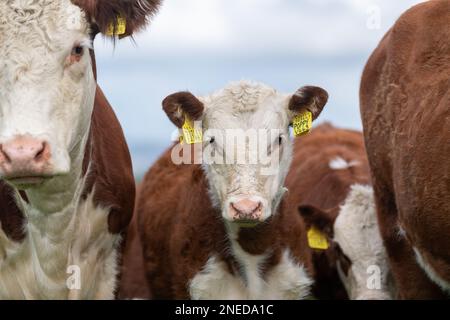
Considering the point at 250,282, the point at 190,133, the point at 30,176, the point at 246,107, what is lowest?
the point at 250,282

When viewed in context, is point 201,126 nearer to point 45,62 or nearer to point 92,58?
point 92,58

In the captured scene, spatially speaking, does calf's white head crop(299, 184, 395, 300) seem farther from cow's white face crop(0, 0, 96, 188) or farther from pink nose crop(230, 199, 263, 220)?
cow's white face crop(0, 0, 96, 188)

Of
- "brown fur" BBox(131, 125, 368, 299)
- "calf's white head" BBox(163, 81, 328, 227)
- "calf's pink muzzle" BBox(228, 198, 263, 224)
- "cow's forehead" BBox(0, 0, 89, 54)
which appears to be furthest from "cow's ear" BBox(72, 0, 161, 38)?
"brown fur" BBox(131, 125, 368, 299)

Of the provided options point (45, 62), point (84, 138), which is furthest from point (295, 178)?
point (45, 62)

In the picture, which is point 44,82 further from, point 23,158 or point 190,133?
point 190,133

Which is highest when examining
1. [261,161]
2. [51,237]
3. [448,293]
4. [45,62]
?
[45,62]

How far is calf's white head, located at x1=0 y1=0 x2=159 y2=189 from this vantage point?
477cm

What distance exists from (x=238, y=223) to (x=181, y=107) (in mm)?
960

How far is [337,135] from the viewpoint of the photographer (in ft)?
32.7

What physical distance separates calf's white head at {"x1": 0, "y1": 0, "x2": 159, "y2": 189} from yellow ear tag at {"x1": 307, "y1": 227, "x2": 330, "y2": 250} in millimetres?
2648

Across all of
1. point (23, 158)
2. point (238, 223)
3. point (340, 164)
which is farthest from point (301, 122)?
point (23, 158)

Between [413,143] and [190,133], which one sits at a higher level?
[190,133]

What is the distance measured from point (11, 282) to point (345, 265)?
9.48 ft

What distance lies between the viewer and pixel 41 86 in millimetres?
5066
